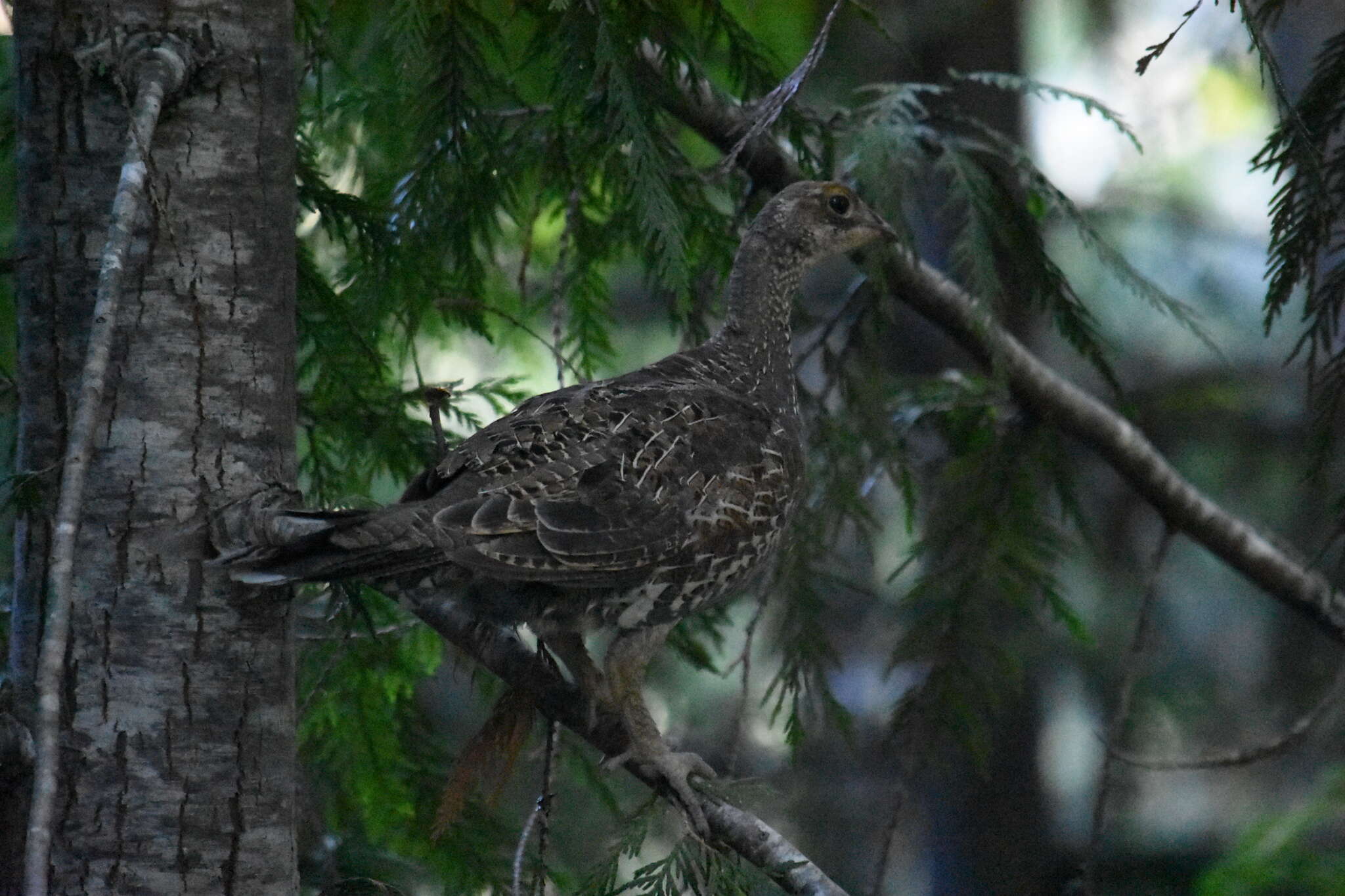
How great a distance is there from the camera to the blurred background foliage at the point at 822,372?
256cm

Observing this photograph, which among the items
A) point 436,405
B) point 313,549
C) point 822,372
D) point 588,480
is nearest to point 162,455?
point 313,549

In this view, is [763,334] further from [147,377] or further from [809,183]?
[147,377]

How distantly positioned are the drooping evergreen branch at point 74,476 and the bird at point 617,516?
57 cm

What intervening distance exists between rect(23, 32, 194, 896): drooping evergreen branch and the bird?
57cm

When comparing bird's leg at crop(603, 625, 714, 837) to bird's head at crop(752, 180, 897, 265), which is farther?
bird's head at crop(752, 180, 897, 265)

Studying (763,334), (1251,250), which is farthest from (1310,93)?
(1251,250)

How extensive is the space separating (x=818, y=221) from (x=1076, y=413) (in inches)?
42.6

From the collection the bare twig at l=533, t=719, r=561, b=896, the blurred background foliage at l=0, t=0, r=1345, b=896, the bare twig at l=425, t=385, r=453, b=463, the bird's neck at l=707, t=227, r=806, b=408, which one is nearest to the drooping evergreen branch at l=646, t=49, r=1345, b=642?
the blurred background foliage at l=0, t=0, r=1345, b=896

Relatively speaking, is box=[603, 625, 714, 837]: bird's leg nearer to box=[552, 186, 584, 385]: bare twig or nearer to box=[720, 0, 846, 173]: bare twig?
box=[552, 186, 584, 385]: bare twig

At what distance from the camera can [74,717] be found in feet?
6.86

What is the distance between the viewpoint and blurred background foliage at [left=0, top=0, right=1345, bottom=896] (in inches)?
101

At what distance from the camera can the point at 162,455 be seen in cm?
215

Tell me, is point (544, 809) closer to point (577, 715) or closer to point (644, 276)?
point (577, 715)

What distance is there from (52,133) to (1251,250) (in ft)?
29.0
